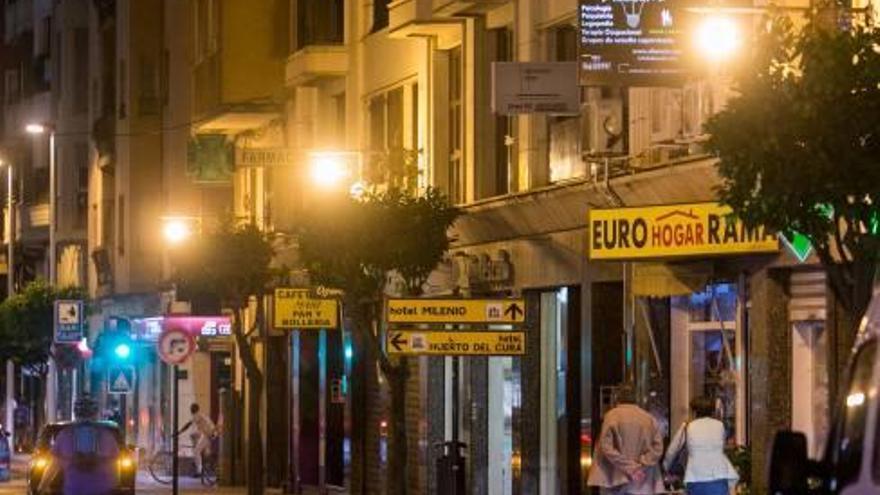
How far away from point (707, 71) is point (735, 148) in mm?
7696

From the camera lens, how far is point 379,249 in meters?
A: 31.9

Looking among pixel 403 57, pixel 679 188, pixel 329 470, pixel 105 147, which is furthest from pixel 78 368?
pixel 679 188

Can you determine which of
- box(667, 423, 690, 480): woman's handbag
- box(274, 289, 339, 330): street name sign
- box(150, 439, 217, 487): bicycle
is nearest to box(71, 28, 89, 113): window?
box(150, 439, 217, 487): bicycle

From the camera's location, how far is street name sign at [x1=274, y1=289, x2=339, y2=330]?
3800cm

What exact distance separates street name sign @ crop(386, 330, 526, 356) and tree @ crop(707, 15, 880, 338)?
12.3 meters

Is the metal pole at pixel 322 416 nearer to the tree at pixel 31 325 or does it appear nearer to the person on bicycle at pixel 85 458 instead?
the person on bicycle at pixel 85 458

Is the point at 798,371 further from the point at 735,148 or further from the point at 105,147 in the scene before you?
the point at 105,147

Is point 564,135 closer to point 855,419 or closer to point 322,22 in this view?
point 322,22

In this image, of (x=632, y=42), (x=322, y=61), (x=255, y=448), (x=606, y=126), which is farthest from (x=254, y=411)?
(x=632, y=42)

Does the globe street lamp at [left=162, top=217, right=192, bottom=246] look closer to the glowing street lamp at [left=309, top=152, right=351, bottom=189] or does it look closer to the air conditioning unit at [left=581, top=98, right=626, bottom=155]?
the glowing street lamp at [left=309, top=152, right=351, bottom=189]

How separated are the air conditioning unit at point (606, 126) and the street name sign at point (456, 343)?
2423 millimetres

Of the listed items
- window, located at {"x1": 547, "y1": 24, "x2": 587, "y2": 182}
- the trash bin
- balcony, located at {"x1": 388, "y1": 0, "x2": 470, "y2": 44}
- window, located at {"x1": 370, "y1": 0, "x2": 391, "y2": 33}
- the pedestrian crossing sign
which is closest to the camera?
the trash bin

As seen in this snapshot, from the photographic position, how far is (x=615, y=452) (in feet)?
77.9

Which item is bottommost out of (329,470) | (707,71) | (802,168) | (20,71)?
(329,470)
